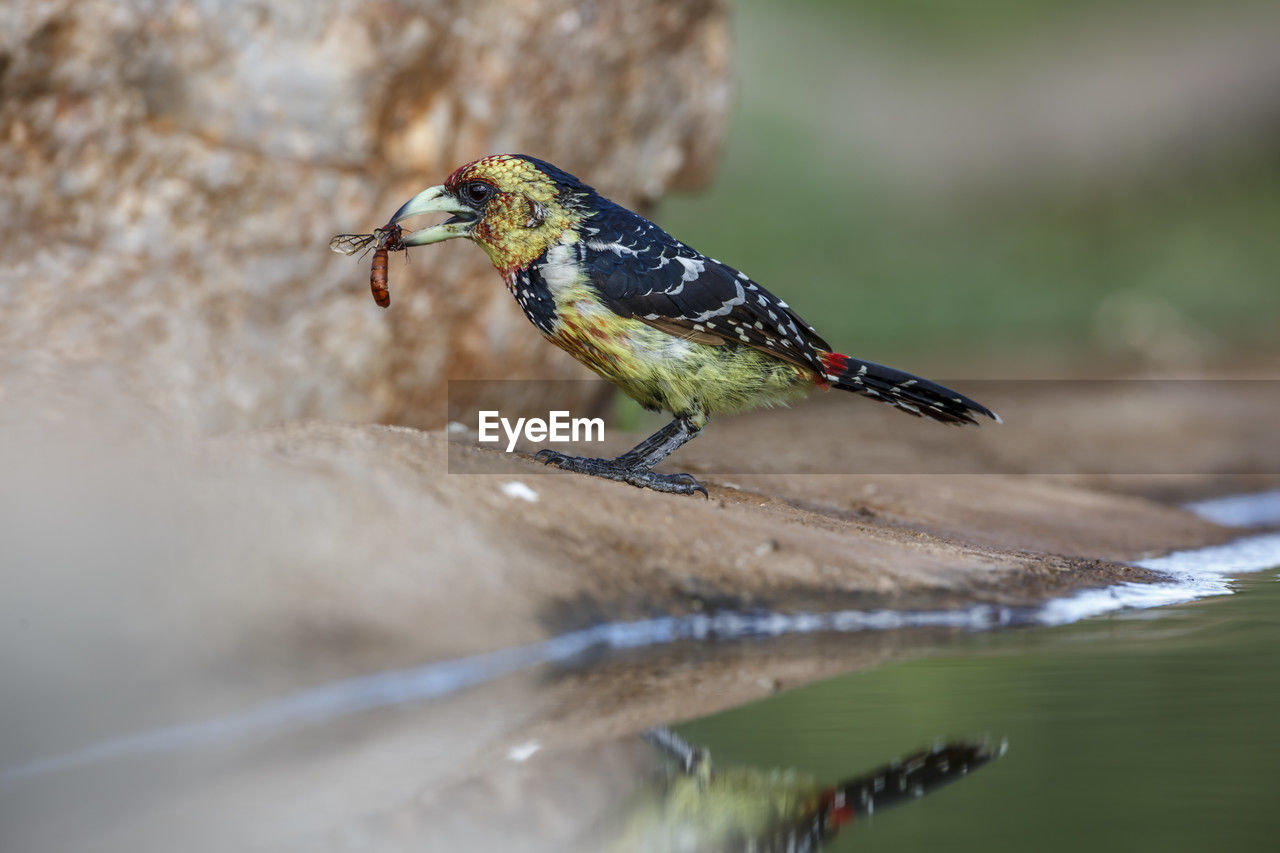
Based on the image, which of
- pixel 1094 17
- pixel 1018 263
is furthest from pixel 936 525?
pixel 1094 17

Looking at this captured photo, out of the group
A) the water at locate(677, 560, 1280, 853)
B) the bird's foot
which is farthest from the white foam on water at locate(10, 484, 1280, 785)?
the bird's foot

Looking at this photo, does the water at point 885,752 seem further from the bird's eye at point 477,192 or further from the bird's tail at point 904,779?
the bird's eye at point 477,192

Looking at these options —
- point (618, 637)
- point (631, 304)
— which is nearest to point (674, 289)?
point (631, 304)

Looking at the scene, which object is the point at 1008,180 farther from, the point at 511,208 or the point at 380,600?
the point at 380,600

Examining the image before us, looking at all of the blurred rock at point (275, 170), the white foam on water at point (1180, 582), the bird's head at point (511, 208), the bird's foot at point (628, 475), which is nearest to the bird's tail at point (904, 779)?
the white foam on water at point (1180, 582)

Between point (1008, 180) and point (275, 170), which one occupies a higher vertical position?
point (1008, 180)

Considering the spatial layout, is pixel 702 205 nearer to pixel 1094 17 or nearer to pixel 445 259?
pixel 1094 17
